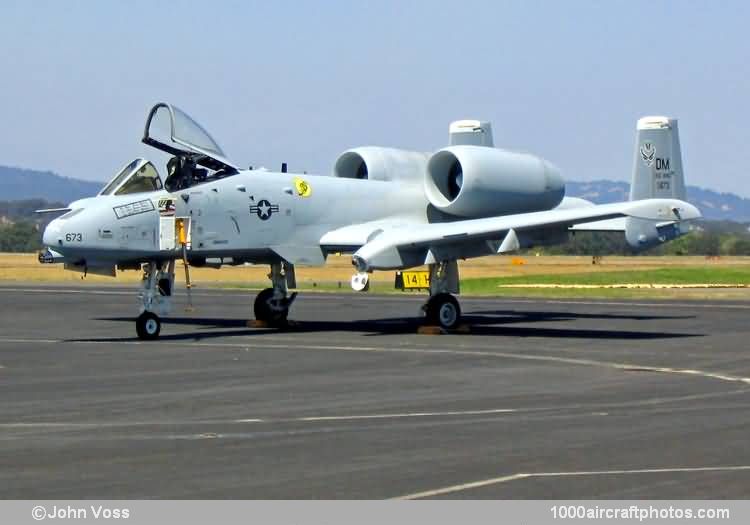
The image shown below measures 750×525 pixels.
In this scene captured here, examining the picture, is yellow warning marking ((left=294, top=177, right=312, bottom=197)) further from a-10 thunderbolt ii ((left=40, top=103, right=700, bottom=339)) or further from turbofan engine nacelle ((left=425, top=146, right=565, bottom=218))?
turbofan engine nacelle ((left=425, top=146, right=565, bottom=218))

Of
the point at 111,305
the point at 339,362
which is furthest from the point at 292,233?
the point at 111,305

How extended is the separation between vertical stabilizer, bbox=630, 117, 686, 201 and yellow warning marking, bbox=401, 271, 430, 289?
498cm

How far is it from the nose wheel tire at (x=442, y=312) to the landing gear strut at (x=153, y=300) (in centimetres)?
524

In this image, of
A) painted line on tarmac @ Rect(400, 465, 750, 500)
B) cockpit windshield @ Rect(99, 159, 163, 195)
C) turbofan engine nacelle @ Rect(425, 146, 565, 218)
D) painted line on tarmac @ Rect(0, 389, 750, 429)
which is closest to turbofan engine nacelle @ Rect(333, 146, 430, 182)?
turbofan engine nacelle @ Rect(425, 146, 565, 218)

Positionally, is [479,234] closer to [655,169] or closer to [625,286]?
[655,169]

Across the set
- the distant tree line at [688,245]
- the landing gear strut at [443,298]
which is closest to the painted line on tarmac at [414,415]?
the landing gear strut at [443,298]

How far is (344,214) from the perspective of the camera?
97.6 ft

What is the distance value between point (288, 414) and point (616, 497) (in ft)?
19.3

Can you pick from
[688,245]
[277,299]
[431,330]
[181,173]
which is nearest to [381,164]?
[277,299]

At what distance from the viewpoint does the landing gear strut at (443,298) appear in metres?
28.7

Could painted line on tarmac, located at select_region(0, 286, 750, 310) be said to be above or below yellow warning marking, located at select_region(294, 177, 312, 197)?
→ below

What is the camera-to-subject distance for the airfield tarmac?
10969 mm

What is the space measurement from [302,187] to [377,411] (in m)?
14.0

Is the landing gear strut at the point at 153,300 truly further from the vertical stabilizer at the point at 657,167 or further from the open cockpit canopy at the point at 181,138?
the vertical stabilizer at the point at 657,167
